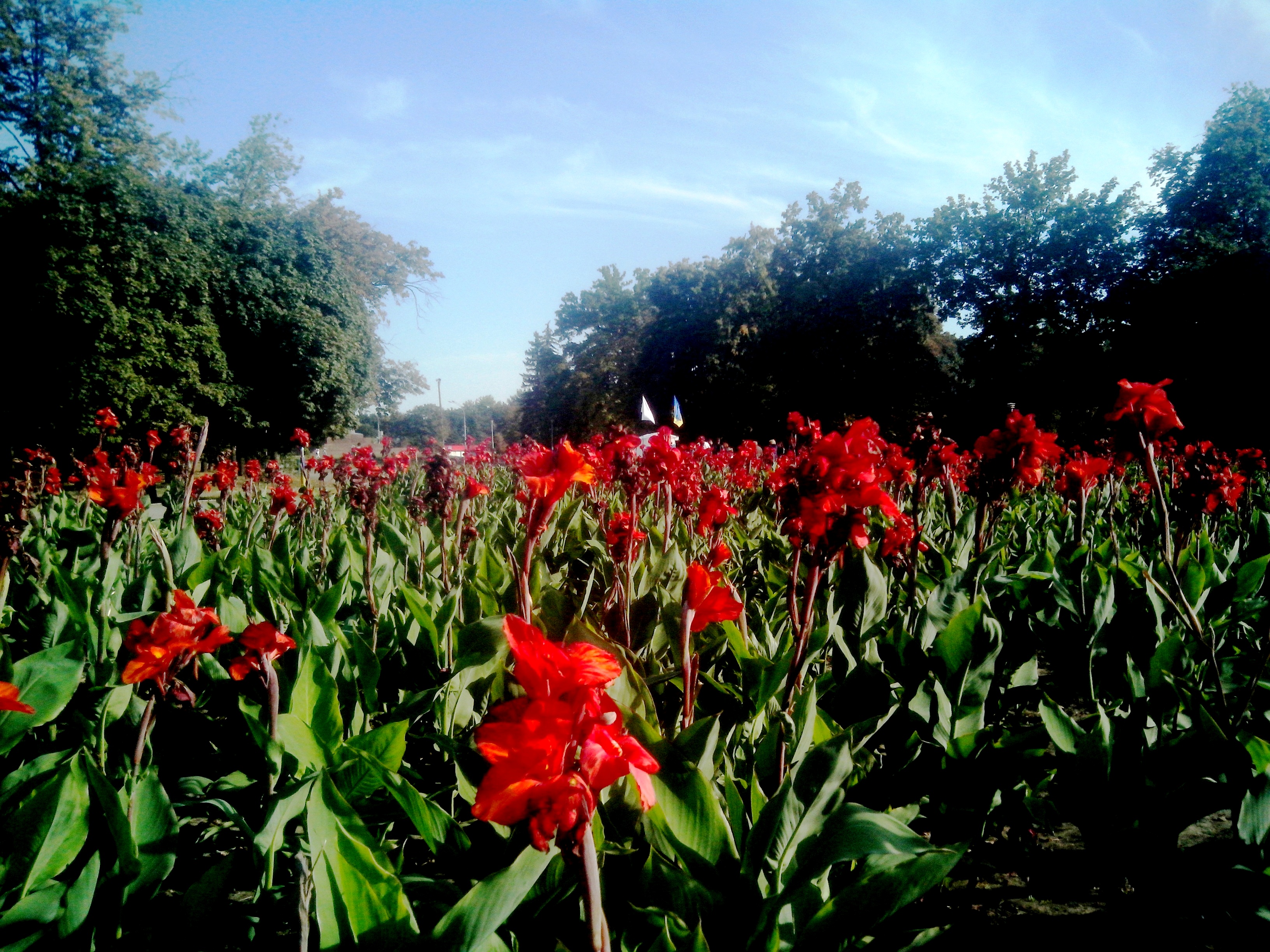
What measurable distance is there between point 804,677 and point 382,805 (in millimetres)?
1316

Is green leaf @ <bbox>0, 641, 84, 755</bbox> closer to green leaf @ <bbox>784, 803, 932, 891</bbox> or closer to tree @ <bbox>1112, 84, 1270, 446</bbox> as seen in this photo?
green leaf @ <bbox>784, 803, 932, 891</bbox>

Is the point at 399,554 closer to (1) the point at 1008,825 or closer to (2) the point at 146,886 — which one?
(2) the point at 146,886

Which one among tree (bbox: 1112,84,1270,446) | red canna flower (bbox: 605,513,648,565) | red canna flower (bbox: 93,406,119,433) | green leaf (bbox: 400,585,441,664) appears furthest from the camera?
tree (bbox: 1112,84,1270,446)

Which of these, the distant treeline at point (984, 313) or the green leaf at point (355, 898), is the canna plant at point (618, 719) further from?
the distant treeline at point (984, 313)

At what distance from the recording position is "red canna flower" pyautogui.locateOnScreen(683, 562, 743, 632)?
1295mm

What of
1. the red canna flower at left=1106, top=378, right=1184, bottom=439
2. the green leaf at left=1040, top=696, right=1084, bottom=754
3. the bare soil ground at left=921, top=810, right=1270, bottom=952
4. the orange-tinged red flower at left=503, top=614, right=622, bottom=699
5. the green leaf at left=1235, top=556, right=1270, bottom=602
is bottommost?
the bare soil ground at left=921, top=810, right=1270, bottom=952

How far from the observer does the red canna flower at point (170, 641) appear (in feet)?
3.88

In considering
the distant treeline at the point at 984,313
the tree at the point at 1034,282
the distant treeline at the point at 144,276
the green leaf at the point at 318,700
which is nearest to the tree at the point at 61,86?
the distant treeline at the point at 144,276

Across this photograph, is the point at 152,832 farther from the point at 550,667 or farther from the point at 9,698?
the point at 550,667

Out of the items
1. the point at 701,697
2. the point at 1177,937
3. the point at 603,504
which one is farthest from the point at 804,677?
the point at 603,504

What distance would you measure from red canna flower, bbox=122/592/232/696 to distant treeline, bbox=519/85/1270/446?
1877 centimetres

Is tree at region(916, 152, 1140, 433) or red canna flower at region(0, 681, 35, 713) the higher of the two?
tree at region(916, 152, 1140, 433)

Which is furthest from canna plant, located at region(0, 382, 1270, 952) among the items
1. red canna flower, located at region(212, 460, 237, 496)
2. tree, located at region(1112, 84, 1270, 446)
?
tree, located at region(1112, 84, 1270, 446)

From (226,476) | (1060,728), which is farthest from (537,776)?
(226,476)
